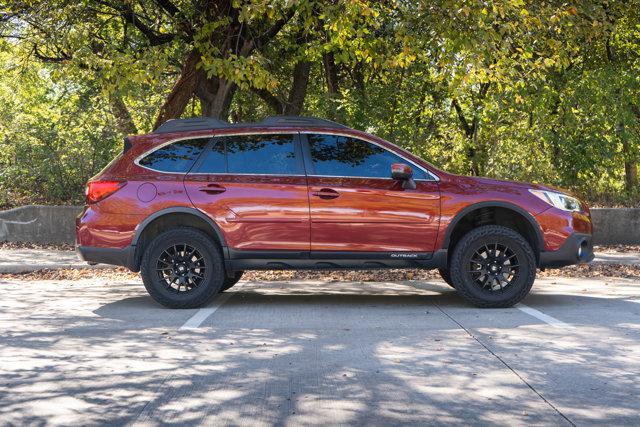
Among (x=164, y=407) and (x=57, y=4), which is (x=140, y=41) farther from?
(x=164, y=407)

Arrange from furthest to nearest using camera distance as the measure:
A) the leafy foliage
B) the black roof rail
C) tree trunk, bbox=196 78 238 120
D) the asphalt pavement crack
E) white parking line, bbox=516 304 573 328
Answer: tree trunk, bbox=196 78 238 120 → the leafy foliage → the black roof rail → white parking line, bbox=516 304 573 328 → the asphalt pavement crack

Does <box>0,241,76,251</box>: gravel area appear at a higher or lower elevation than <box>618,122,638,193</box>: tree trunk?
lower

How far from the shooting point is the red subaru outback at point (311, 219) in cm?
918

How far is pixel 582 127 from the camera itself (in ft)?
57.3

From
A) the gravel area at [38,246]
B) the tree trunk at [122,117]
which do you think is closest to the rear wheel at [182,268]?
the gravel area at [38,246]

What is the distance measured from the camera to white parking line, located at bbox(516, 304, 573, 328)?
8266 millimetres

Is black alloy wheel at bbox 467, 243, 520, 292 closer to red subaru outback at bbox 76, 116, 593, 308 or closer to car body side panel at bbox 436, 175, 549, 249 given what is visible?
red subaru outback at bbox 76, 116, 593, 308

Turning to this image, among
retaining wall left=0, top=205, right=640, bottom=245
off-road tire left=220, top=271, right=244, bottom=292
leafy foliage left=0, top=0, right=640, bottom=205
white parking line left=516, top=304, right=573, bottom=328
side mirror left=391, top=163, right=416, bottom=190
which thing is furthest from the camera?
retaining wall left=0, top=205, right=640, bottom=245

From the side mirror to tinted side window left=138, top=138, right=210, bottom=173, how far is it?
206 cm

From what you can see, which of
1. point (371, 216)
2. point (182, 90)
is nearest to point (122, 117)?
point (182, 90)

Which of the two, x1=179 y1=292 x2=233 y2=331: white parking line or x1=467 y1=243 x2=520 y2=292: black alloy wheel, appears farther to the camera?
x1=467 y1=243 x2=520 y2=292: black alloy wheel

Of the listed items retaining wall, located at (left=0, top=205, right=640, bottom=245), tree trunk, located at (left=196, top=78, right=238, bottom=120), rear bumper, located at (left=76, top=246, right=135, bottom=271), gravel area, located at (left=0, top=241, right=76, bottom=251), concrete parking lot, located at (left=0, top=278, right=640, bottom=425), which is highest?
tree trunk, located at (left=196, top=78, right=238, bottom=120)

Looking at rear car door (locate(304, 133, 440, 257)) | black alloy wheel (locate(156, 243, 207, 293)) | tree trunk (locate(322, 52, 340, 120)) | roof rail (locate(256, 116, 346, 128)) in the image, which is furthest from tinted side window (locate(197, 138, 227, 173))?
tree trunk (locate(322, 52, 340, 120))

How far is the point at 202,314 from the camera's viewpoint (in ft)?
29.7
